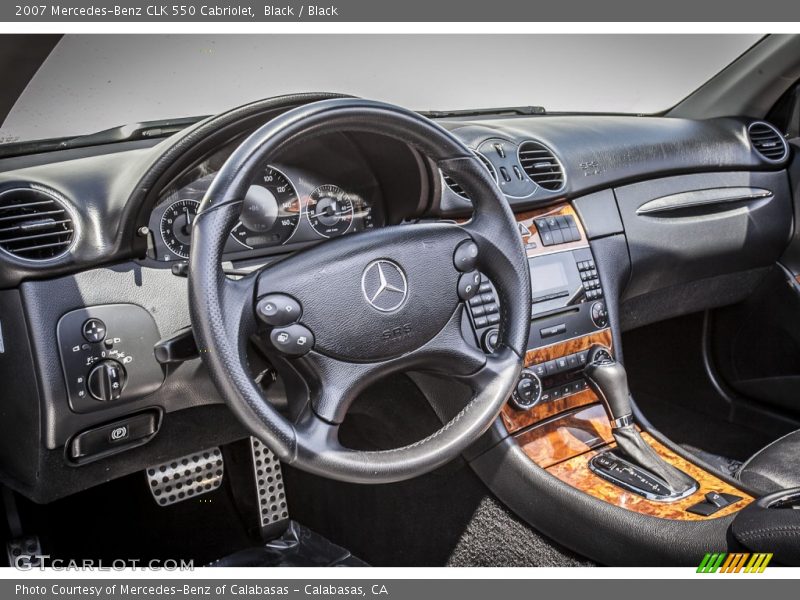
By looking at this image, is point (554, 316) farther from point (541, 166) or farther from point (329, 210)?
point (329, 210)

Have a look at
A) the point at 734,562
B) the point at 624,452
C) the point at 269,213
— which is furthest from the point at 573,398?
the point at 269,213

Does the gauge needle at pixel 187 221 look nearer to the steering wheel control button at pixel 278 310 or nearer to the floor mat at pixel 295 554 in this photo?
the steering wheel control button at pixel 278 310

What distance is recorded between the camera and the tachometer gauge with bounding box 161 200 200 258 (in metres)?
1.55

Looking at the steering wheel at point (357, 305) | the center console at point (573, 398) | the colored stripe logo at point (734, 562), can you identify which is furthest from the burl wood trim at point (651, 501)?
the steering wheel at point (357, 305)

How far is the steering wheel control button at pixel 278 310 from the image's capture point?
1278 mm

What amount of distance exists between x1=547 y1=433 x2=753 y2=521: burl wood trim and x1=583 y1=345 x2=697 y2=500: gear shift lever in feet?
0.06

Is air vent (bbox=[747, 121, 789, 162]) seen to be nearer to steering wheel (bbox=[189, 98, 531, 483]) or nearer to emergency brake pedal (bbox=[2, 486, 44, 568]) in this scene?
steering wheel (bbox=[189, 98, 531, 483])

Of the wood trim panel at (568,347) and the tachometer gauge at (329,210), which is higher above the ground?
the tachometer gauge at (329,210)

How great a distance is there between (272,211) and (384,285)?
0.37 m

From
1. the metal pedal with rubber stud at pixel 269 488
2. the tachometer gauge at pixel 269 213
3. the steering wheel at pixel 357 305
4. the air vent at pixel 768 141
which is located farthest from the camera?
the air vent at pixel 768 141

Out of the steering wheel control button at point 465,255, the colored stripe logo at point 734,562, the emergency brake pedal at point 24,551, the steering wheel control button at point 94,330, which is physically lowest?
the colored stripe logo at point 734,562

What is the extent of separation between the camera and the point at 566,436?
1.86m

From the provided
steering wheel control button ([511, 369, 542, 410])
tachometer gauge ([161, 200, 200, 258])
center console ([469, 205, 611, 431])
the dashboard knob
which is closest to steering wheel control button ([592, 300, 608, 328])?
center console ([469, 205, 611, 431])

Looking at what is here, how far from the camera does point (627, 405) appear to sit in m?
1.88
